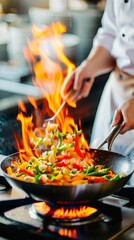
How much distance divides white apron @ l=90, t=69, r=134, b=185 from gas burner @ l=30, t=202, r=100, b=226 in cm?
89

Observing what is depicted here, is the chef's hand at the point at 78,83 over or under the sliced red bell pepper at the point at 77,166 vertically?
under

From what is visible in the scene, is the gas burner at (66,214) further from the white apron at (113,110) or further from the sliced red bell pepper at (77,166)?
the white apron at (113,110)

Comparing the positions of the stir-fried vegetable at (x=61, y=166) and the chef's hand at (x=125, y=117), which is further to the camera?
the chef's hand at (x=125, y=117)

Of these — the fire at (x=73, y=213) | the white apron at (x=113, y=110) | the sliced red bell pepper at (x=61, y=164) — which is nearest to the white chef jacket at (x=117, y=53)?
the white apron at (x=113, y=110)

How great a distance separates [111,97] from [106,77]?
4.33 ft

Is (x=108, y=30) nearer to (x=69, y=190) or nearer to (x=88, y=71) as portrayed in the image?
(x=88, y=71)

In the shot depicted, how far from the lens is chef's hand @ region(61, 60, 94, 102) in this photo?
7.58ft

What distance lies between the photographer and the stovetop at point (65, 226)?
1323 millimetres

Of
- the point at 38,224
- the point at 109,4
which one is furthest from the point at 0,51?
the point at 38,224

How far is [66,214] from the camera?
4.64 ft

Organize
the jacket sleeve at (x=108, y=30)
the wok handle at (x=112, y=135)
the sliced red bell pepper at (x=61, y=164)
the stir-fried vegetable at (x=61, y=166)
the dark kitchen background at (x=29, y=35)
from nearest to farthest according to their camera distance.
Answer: the stir-fried vegetable at (x=61, y=166) < the sliced red bell pepper at (x=61, y=164) < the wok handle at (x=112, y=135) < the jacket sleeve at (x=108, y=30) < the dark kitchen background at (x=29, y=35)

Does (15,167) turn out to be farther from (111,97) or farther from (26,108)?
(26,108)

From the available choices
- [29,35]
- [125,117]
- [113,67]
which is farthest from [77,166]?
[29,35]

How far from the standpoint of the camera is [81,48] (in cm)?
378
